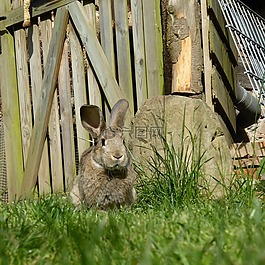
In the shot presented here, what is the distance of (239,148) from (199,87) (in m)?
0.77

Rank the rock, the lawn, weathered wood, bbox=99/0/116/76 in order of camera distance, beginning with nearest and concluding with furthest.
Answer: the lawn, the rock, weathered wood, bbox=99/0/116/76

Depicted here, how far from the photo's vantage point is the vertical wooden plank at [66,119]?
18.5 feet

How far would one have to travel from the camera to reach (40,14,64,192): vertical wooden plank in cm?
577

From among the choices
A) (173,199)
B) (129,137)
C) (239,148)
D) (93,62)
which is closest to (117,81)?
(93,62)

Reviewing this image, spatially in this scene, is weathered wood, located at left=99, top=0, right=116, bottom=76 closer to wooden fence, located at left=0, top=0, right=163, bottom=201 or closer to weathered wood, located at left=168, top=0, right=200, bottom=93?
wooden fence, located at left=0, top=0, right=163, bottom=201

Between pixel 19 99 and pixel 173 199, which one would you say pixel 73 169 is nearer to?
pixel 19 99

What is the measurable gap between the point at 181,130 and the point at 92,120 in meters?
0.76

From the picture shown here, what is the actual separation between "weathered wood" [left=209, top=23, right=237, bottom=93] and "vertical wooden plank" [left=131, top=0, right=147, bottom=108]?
1.96 ft

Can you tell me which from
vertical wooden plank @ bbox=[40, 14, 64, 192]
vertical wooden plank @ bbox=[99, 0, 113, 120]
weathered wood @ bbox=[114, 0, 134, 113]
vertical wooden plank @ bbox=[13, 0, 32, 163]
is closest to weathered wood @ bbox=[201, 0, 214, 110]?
weathered wood @ bbox=[114, 0, 134, 113]

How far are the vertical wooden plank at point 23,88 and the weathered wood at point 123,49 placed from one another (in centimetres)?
140

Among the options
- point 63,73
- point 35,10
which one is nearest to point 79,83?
point 63,73

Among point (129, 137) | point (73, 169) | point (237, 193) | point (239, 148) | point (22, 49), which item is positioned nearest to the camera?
point (237, 193)

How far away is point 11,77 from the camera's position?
6277mm

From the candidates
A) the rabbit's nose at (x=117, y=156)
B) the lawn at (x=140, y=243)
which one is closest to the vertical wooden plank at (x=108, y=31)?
the rabbit's nose at (x=117, y=156)
